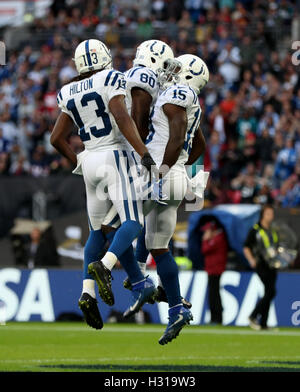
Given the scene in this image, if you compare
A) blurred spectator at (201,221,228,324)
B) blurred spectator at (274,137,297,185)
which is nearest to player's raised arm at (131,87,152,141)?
blurred spectator at (201,221,228,324)

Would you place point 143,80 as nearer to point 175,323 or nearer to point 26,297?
point 175,323

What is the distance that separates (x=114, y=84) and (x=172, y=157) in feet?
2.88

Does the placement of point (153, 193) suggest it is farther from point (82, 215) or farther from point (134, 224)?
point (82, 215)

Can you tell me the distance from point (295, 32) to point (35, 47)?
7085mm

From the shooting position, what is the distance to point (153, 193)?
10836mm

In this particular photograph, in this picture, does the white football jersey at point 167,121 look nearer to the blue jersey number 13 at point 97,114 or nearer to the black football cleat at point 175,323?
the blue jersey number 13 at point 97,114

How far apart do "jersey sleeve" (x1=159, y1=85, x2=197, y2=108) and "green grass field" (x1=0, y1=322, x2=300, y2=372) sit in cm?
273

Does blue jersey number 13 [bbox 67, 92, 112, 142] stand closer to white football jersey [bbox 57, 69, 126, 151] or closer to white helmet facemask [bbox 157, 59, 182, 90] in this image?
white football jersey [bbox 57, 69, 126, 151]

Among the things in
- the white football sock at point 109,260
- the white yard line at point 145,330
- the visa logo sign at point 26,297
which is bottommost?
the white yard line at point 145,330

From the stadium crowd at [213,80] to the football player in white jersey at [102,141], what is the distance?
385 inches

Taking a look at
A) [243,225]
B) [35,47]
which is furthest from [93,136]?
[35,47]

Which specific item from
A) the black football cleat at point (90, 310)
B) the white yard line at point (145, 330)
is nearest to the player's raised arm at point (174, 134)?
the black football cleat at point (90, 310)

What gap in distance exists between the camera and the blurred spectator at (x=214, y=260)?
1828 centimetres
